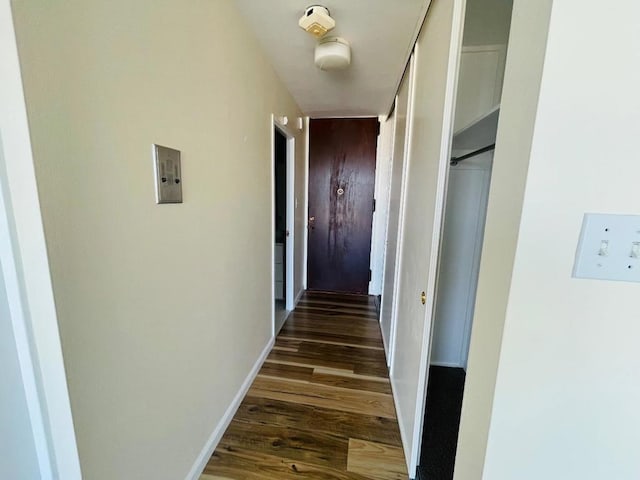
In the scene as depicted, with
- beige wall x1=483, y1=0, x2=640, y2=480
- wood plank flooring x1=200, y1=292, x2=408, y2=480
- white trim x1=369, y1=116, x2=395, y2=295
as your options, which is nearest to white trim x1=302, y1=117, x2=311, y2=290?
white trim x1=369, y1=116, x2=395, y2=295

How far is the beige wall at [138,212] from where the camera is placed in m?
0.68

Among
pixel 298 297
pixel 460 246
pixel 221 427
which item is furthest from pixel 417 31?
pixel 298 297

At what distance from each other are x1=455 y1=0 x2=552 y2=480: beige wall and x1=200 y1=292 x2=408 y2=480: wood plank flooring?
3.11 ft

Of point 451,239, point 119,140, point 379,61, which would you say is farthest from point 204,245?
point 379,61

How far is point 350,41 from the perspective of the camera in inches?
71.8

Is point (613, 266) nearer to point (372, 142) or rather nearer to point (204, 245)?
point (204, 245)

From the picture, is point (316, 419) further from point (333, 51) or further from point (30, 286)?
point (333, 51)

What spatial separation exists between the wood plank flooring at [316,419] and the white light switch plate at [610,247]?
1408 mm

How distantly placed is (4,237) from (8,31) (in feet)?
1.41

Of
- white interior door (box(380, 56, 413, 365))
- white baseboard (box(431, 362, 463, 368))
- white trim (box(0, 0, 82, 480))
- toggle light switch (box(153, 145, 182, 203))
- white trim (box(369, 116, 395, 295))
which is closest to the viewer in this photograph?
white trim (box(0, 0, 82, 480))

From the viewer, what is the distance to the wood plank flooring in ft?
4.67

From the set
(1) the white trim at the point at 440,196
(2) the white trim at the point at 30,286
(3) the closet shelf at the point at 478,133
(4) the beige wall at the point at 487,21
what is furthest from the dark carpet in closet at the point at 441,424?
(4) the beige wall at the point at 487,21

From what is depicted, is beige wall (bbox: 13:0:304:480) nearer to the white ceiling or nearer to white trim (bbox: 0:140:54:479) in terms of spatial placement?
white trim (bbox: 0:140:54:479)

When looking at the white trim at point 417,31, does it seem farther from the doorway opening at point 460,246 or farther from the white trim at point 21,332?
the white trim at point 21,332
